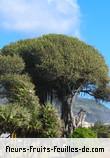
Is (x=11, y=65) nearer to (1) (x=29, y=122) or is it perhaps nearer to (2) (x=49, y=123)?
(2) (x=49, y=123)

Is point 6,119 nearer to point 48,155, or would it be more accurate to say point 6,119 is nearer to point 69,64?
point 48,155

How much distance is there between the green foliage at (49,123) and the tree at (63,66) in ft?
32.6

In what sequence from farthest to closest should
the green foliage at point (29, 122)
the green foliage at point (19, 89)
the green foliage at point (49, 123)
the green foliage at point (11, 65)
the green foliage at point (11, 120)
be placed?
the green foliage at point (11, 65) < the green foliage at point (19, 89) < the green foliage at point (49, 123) < the green foliage at point (29, 122) < the green foliage at point (11, 120)

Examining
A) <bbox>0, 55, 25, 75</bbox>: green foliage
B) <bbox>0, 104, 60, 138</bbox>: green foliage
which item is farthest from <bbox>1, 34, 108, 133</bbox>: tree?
<bbox>0, 104, 60, 138</bbox>: green foliage

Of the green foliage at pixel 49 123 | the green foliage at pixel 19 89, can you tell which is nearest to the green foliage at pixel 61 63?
the green foliage at pixel 19 89

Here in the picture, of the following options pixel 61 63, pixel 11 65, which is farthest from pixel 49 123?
pixel 61 63

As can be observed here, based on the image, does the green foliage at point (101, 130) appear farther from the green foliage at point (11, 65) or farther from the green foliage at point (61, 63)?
the green foliage at point (11, 65)

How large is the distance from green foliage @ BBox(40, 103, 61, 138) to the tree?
994 centimetres

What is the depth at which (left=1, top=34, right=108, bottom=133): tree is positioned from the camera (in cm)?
5172

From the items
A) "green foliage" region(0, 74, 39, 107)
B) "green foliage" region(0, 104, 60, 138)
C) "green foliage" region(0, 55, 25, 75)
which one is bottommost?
"green foliage" region(0, 104, 60, 138)

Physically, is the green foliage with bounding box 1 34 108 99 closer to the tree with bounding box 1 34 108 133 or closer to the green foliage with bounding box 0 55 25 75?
the tree with bounding box 1 34 108 133

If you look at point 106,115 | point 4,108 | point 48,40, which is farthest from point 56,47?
point 106,115

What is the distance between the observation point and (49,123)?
4056 centimetres

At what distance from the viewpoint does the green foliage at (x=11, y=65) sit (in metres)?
50.9
